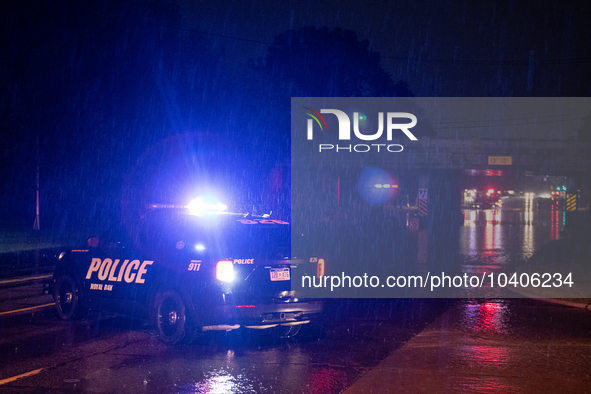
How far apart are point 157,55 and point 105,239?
24580mm

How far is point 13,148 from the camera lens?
1056 inches

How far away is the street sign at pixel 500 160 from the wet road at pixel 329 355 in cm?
4361

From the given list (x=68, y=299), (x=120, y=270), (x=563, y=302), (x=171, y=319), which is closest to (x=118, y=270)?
(x=120, y=270)

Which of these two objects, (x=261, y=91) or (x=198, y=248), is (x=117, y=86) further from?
(x=198, y=248)

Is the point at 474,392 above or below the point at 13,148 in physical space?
below

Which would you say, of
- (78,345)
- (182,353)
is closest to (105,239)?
(78,345)

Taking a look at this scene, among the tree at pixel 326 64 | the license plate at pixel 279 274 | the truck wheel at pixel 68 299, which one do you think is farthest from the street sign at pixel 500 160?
the license plate at pixel 279 274

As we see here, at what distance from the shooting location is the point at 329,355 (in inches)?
294

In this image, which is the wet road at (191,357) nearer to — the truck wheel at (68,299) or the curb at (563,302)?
the truck wheel at (68,299)

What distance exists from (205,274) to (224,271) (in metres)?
0.25

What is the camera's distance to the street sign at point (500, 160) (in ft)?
172

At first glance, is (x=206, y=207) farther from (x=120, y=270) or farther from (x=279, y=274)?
(x=279, y=274)

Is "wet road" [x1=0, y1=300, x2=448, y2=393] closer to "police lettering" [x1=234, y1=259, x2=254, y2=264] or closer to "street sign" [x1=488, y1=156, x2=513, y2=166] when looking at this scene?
"police lettering" [x1=234, y1=259, x2=254, y2=264]

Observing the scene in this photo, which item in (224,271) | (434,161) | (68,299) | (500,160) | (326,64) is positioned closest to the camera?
(224,271)
